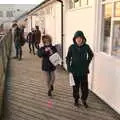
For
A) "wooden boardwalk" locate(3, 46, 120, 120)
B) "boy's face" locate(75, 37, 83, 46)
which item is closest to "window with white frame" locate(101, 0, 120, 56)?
"boy's face" locate(75, 37, 83, 46)

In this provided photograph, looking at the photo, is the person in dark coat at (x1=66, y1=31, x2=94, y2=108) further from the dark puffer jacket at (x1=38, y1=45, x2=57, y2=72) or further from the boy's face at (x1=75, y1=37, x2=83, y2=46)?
the dark puffer jacket at (x1=38, y1=45, x2=57, y2=72)

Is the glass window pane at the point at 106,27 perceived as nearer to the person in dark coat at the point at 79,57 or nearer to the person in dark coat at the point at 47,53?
the person in dark coat at the point at 79,57

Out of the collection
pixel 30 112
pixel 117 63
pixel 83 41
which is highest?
pixel 83 41

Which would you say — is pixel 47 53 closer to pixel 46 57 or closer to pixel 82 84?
pixel 46 57

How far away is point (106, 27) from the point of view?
652 cm

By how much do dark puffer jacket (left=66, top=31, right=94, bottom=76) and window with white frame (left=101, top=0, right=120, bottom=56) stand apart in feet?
1.95

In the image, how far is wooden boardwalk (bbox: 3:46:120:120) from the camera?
5.77m

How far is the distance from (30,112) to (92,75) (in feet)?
6.78

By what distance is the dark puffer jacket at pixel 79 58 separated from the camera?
19.3ft

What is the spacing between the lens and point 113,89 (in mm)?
5945

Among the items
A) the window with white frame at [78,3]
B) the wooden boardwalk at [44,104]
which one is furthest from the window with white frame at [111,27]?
the wooden boardwalk at [44,104]

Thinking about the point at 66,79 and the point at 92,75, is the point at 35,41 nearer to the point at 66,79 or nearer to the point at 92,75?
the point at 66,79

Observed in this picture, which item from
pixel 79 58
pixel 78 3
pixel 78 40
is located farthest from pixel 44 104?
pixel 78 3

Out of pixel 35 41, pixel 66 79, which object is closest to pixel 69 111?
pixel 66 79
